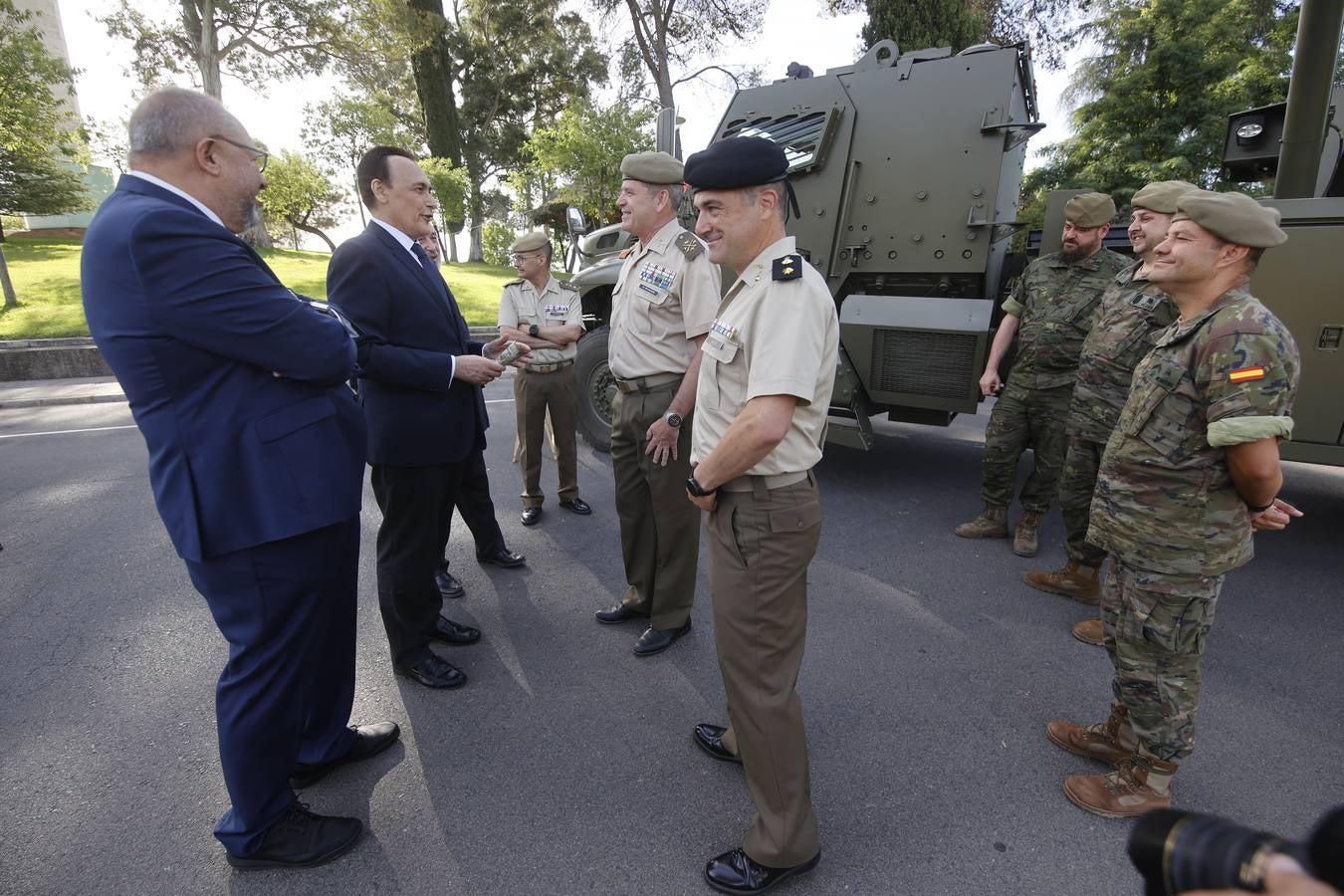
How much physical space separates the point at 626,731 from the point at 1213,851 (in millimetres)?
1869

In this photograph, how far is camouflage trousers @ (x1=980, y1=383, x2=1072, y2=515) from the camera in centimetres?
354

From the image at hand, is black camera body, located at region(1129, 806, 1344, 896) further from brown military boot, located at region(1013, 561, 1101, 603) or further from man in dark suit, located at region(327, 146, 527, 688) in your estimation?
brown military boot, located at region(1013, 561, 1101, 603)

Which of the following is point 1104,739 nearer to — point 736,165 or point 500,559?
point 736,165

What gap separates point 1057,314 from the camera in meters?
3.44

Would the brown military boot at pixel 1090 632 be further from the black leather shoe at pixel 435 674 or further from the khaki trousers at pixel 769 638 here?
the black leather shoe at pixel 435 674

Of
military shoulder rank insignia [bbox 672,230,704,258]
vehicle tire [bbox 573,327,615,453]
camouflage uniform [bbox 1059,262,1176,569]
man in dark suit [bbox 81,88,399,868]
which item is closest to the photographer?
man in dark suit [bbox 81,88,399,868]

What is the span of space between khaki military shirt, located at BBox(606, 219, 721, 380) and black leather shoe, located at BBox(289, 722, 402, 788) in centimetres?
154

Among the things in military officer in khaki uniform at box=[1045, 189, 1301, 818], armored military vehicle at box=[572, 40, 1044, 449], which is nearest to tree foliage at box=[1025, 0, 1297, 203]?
armored military vehicle at box=[572, 40, 1044, 449]

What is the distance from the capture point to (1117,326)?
2.91 m

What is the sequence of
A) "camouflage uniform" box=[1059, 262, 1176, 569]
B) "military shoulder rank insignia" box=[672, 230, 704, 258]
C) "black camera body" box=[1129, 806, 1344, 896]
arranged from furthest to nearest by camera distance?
1. "camouflage uniform" box=[1059, 262, 1176, 569]
2. "military shoulder rank insignia" box=[672, 230, 704, 258]
3. "black camera body" box=[1129, 806, 1344, 896]

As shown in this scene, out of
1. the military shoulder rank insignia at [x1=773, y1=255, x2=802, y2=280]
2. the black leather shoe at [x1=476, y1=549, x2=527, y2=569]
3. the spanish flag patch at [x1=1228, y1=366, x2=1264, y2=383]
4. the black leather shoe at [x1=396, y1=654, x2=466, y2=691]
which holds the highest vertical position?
the military shoulder rank insignia at [x1=773, y1=255, x2=802, y2=280]

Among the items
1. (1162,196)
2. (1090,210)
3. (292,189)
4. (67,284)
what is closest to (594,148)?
(292,189)

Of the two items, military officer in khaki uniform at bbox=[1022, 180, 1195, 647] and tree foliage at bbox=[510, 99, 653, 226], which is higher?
tree foliage at bbox=[510, 99, 653, 226]

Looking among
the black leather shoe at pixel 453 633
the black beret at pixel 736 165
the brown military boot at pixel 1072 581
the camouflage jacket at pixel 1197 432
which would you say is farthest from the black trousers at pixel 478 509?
the brown military boot at pixel 1072 581
